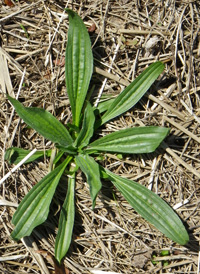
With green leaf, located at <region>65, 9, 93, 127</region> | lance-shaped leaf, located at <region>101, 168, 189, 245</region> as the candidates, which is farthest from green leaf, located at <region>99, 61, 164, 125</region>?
lance-shaped leaf, located at <region>101, 168, 189, 245</region>

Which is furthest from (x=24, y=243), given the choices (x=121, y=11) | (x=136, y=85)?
(x=121, y=11)

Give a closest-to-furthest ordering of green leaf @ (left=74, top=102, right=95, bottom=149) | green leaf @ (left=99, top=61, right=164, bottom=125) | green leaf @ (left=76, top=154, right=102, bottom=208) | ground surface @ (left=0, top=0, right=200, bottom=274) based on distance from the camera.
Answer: green leaf @ (left=76, top=154, right=102, bottom=208)
green leaf @ (left=74, top=102, right=95, bottom=149)
green leaf @ (left=99, top=61, right=164, bottom=125)
ground surface @ (left=0, top=0, right=200, bottom=274)

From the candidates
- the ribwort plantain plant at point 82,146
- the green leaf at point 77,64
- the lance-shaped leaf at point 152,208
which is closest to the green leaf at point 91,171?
the ribwort plantain plant at point 82,146

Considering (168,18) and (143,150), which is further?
(168,18)

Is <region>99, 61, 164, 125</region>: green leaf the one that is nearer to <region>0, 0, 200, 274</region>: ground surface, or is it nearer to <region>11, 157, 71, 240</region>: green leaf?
<region>0, 0, 200, 274</region>: ground surface

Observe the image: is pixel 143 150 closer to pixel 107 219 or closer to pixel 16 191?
pixel 107 219

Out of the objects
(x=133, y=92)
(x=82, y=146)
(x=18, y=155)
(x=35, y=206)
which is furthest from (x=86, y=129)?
(x=35, y=206)
